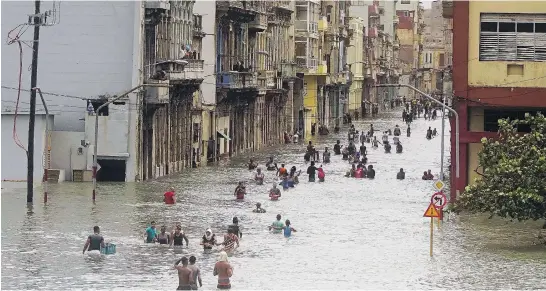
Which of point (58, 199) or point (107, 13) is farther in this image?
point (107, 13)

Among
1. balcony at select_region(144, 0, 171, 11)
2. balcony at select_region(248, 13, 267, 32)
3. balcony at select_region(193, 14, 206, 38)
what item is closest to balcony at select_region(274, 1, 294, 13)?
balcony at select_region(248, 13, 267, 32)

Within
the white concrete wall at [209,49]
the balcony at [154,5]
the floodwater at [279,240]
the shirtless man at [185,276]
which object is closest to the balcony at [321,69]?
the white concrete wall at [209,49]

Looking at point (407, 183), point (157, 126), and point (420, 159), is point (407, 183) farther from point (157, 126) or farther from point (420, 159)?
point (420, 159)

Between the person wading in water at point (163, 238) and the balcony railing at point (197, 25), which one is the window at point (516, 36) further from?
the balcony railing at point (197, 25)

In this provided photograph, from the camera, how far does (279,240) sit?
4797 cm

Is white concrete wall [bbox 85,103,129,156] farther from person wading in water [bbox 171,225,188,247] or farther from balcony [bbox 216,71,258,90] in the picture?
person wading in water [bbox 171,225,188,247]

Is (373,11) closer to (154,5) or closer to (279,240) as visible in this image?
(154,5)

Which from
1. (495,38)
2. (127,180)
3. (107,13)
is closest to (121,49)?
(107,13)

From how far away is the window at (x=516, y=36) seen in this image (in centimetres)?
5678

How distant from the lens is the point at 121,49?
69188 mm

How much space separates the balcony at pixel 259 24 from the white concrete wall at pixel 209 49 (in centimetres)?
1040

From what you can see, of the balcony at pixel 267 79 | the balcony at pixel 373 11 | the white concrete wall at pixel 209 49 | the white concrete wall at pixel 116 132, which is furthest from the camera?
the balcony at pixel 373 11

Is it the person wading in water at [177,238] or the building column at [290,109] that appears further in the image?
the building column at [290,109]

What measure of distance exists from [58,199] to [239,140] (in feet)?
120
